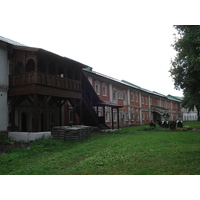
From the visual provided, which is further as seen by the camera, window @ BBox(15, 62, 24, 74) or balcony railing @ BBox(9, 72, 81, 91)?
window @ BBox(15, 62, 24, 74)

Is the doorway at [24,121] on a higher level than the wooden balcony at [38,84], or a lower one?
lower

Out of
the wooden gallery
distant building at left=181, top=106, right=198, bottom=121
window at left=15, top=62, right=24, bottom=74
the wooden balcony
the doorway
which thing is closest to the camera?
the wooden balcony

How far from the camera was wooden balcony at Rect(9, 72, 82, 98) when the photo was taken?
531 inches

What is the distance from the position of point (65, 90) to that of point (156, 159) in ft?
32.4

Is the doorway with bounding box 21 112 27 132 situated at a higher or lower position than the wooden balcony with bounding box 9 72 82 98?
lower

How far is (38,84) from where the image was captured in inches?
534

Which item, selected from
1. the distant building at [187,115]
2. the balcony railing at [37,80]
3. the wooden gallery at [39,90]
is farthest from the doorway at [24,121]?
the distant building at [187,115]

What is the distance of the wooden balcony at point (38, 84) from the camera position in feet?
44.2

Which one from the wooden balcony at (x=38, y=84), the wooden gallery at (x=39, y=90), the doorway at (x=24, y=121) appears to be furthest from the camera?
the doorway at (x=24, y=121)

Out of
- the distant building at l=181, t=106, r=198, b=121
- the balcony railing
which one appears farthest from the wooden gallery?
the distant building at l=181, t=106, r=198, b=121

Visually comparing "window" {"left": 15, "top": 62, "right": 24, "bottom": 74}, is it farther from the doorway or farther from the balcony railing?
the doorway

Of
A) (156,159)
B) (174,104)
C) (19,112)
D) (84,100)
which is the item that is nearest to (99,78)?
(84,100)

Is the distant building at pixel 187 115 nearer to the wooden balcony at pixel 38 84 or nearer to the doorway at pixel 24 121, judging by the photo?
the doorway at pixel 24 121

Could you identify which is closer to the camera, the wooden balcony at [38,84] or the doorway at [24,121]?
the wooden balcony at [38,84]
